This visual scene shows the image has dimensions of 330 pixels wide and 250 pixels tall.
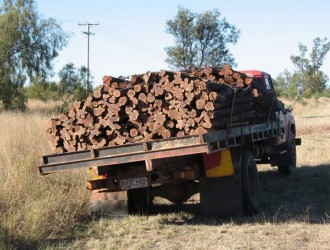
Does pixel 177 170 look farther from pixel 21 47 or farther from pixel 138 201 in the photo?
pixel 21 47

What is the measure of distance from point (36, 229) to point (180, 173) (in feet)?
6.65

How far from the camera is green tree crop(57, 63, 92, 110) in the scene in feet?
108

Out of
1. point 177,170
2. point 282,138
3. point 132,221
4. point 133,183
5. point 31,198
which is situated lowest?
point 132,221

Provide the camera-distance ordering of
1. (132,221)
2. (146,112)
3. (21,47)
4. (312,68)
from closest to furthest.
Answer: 1. (146,112)
2. (132,221)
3. (21,47)
4. (312,68)

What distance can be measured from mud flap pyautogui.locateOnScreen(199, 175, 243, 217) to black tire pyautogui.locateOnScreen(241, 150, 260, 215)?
240 millimetres

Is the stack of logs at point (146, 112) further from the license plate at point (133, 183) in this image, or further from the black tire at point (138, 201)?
the black tire at point (138, 201)

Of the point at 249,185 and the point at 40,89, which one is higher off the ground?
the point at 40,89

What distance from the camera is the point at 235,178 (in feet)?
23.9

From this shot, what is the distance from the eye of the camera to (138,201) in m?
8.23

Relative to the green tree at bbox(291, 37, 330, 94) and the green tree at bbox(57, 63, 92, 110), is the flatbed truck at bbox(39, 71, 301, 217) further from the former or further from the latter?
the green tree at bbox(291, 37, 330, 94)

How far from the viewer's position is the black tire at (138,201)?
8.14 m

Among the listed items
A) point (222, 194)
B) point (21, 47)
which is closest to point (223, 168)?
point (222, 194)

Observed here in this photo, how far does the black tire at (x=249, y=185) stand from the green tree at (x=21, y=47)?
899 inches

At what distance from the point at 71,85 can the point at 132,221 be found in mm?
27805
